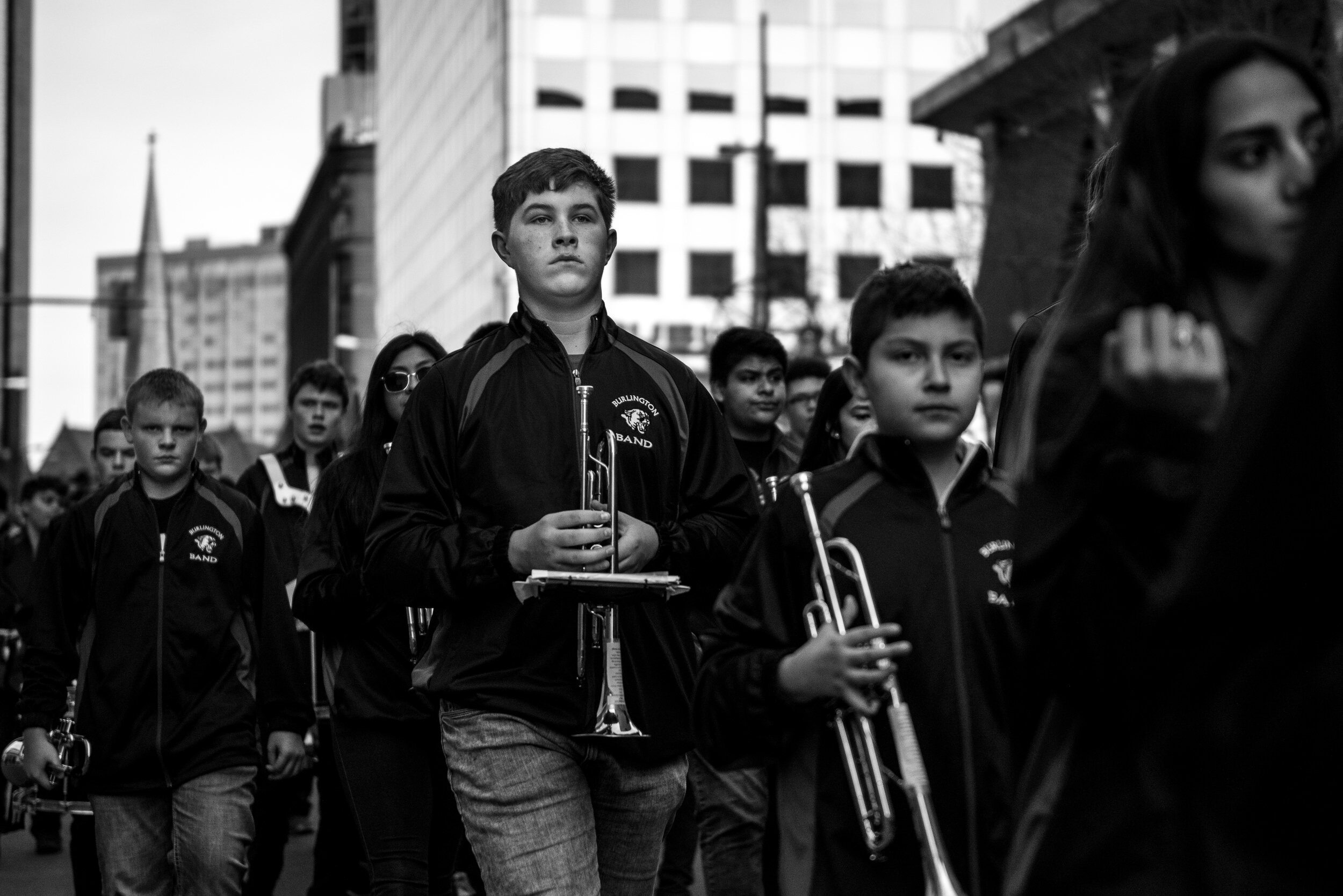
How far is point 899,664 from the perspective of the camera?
3998 mm

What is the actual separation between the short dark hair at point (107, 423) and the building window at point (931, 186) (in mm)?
53649

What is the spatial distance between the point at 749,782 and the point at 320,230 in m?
125

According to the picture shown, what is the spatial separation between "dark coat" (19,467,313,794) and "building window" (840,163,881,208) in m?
61.0

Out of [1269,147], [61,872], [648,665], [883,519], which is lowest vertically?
[61,872]

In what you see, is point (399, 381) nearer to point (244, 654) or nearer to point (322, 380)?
point (244, 654)

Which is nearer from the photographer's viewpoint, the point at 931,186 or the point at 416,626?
the point at 416,626

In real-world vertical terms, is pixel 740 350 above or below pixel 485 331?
above

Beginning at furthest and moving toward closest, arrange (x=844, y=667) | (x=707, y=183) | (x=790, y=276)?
(x=707, y=183)
(x=790, y=276)
(x=844, y=667)

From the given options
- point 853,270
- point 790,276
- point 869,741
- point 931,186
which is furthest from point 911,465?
point 931,186

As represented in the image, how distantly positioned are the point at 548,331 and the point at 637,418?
32 cm

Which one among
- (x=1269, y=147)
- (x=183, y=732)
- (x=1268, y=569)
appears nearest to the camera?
(x=1268, y=569)

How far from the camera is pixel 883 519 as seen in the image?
412 centimetres

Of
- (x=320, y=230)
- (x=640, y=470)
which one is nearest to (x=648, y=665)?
(x=640, y=470)

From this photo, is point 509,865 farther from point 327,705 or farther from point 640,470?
point 327,705
